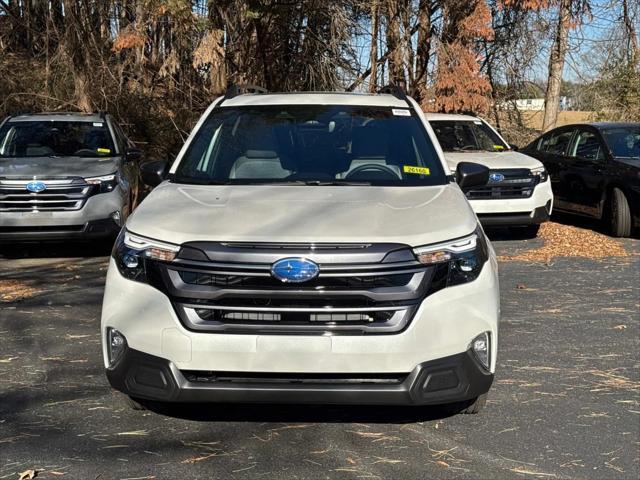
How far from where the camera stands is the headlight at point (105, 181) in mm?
9930

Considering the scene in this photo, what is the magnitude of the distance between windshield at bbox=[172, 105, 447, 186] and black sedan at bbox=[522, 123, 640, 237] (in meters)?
7.01

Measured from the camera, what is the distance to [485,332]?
4059mm

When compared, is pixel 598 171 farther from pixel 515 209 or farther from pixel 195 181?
pixel 195 181

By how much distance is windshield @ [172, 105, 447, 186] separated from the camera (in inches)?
207

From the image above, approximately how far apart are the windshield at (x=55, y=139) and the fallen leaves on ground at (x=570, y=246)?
557 cm

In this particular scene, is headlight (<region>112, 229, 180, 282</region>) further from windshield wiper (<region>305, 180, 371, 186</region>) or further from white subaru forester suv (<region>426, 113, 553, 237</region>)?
white subaru forester suv (<region>426, 113, 553, 237</region>)

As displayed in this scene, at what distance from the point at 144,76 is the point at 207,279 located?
593 inches

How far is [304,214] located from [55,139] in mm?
7620

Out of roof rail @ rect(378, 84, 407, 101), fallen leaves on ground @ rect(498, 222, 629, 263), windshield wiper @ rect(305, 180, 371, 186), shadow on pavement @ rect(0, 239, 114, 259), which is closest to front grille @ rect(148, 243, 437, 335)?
windshield wiper @ rect(305, 180, 371, 186)

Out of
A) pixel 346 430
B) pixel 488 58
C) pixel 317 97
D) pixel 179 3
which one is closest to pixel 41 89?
pixel 179 3

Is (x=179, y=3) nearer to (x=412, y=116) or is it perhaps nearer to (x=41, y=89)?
(x=41, y=89)

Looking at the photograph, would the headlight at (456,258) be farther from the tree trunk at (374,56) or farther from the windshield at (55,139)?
the tree trunk at (374,56)

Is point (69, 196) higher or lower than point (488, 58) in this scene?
lower

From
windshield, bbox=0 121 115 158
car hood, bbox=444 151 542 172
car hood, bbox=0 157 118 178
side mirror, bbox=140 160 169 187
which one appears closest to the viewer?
side mirror, bbox=140 160 169 187
